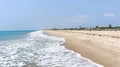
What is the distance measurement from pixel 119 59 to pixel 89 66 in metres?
2.03

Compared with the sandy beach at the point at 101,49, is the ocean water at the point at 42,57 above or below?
below

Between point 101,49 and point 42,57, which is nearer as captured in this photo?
point 42,57

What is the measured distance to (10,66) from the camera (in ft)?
48.0

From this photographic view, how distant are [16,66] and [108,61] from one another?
5.45 meters

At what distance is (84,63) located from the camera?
14.6 metres

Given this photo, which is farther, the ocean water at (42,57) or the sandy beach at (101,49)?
the ocean water at (42,57)

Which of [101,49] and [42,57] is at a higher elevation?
[101,49]

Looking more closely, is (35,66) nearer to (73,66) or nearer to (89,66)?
(73,66)

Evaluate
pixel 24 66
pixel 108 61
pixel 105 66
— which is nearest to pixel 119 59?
pixel 108 61

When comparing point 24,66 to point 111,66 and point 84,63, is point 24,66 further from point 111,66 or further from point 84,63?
point 111,66

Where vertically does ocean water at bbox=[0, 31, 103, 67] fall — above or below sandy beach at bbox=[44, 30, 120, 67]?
below

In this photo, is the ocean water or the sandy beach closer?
the sandy beach

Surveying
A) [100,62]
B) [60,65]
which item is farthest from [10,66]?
[100,62]

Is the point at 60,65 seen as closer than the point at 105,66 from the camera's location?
No
